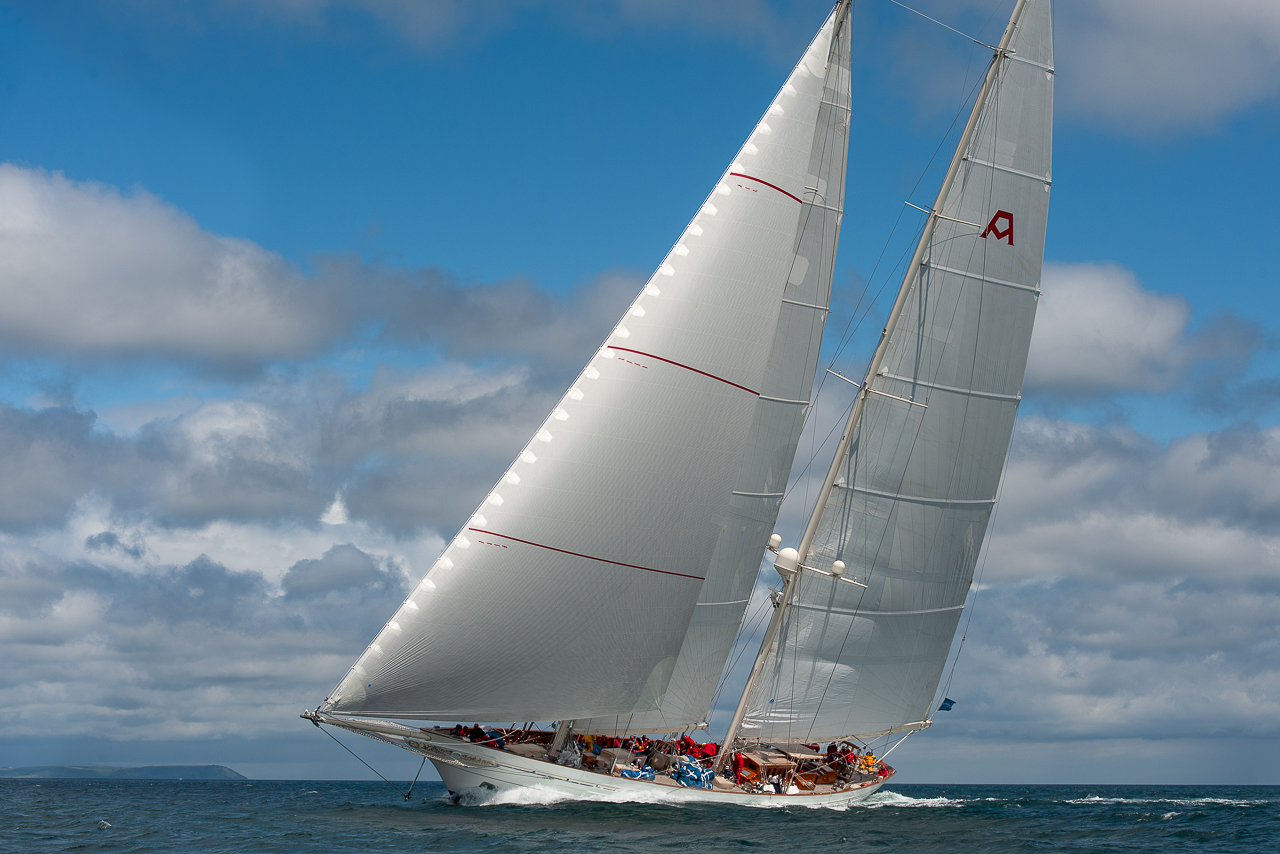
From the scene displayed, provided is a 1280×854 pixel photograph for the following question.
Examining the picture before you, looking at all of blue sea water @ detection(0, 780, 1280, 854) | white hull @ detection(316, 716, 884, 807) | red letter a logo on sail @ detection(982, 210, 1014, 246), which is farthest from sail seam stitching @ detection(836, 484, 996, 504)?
white hull @ detection(316, 716, 884, 807)

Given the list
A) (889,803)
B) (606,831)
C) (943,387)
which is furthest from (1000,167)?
(889,803)

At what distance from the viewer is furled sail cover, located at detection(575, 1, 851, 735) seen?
1116 inches

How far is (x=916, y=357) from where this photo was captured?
1127 inches

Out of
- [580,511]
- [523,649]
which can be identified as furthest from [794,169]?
[523,649]

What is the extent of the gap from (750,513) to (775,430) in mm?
2309

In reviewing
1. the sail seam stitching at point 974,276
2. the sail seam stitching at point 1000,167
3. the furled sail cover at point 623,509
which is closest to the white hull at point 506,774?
the furled sail cover at point 623,509

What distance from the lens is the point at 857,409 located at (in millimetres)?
29000

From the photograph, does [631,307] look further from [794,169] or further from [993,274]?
[993,274]

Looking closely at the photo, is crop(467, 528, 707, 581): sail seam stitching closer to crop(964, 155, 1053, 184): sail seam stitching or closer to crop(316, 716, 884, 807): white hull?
→ crop(316, 716, 884, 807): white hull

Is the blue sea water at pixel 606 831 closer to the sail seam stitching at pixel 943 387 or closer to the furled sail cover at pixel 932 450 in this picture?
the furled sail cover at pixel 932 450

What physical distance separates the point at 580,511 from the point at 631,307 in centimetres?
468

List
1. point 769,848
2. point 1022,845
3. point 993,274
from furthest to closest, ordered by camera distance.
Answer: point 993,274 < point 1022,845 < point 769,848

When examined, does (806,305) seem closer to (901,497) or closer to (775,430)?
(775,430)

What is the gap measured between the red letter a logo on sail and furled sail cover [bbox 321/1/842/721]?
18.2ft
